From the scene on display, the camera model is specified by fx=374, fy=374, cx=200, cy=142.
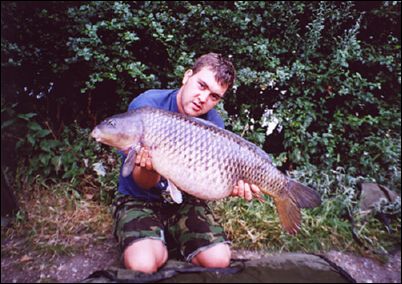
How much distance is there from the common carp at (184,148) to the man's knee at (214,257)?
353 mm

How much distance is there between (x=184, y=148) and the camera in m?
1.85

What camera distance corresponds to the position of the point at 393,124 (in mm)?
3527

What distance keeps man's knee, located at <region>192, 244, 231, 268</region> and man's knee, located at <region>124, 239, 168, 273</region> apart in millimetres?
204

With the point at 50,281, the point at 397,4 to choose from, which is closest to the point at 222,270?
the point at 50,281

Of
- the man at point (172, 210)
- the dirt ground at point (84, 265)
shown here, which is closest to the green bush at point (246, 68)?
the dirt ground at point (84, 265)

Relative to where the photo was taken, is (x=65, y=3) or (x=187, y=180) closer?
(x=187, y=180)

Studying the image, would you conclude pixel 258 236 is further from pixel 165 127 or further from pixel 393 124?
pixel 393 124

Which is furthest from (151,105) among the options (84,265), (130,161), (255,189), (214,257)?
(84,265)

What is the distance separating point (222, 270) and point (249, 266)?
0.16m

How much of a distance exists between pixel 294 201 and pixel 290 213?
2.9 inches

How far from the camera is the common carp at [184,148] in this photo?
184 cm

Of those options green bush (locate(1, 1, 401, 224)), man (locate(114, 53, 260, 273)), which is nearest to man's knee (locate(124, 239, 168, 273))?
man (locate(114, 53, 260, 273))

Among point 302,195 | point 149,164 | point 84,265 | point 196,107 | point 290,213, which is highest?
point 196,107

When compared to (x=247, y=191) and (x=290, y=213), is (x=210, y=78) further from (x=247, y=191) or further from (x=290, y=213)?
(x=290, y=213)
